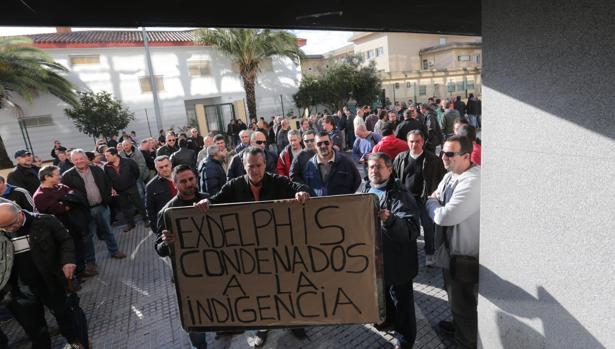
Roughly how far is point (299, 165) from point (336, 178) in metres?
0.73

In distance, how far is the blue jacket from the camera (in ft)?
13.7

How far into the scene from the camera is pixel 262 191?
3215 millimetres

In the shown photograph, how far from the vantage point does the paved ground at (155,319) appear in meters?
3.28

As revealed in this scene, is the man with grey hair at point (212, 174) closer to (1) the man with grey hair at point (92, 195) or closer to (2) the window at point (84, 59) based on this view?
(1) the man with grey hair at point (92, 195)

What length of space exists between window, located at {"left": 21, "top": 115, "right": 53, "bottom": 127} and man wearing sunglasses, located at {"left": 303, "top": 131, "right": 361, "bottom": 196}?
62.7 feet

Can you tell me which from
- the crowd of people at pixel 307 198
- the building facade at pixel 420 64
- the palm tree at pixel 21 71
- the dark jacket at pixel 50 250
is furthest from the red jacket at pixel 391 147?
the building facade at pixel 420 64

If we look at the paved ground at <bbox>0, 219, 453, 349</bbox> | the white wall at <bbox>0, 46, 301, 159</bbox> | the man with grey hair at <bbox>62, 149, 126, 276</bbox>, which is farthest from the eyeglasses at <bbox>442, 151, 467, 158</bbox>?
the white wall at <bbox>0, 46, 301, 159</bbox>

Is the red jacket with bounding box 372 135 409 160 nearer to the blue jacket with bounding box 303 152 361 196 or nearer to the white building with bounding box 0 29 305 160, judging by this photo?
the blue jacket with bounding box 303 152 361 196

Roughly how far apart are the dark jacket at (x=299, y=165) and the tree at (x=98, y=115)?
15975 millimetres

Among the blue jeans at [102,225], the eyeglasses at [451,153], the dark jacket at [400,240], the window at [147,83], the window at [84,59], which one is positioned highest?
the window at [84,59]

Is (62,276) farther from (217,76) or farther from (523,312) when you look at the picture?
(217,76)

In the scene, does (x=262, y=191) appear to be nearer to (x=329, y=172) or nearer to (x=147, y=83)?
(x=329, y=172)

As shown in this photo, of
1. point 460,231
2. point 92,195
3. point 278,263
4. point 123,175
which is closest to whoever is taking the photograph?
point 278,263

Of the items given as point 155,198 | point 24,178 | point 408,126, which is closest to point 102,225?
point 24,178
